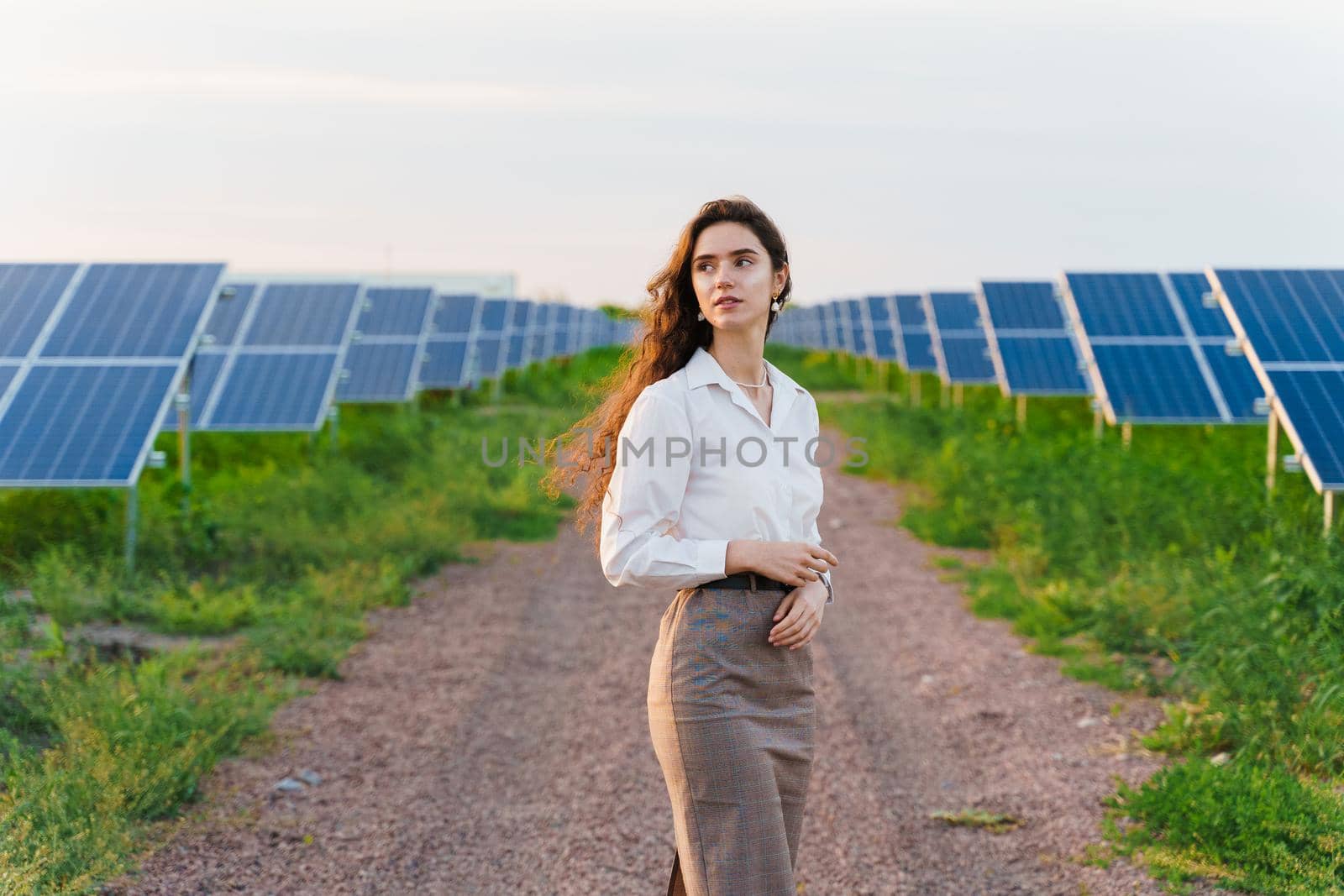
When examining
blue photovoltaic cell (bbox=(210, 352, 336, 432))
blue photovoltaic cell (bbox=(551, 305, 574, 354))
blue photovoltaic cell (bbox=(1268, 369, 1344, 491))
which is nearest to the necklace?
blue photovoltaic cell (bbox=(1268, 369, 1344, 491))

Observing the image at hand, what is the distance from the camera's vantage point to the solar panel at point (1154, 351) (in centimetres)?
1152

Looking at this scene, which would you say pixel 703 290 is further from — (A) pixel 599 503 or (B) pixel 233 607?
(B) pixel 233 607

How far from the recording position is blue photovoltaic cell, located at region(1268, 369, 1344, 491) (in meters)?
6.65

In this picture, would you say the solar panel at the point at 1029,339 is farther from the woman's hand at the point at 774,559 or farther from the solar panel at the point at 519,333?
the woman's hand at the point at 774,559

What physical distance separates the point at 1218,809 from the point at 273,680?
4.43 metres

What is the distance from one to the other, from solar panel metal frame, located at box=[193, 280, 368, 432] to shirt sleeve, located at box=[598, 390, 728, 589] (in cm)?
969

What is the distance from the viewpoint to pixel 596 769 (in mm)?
5320

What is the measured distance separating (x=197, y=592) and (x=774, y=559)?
5.92 meters

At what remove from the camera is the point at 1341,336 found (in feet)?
27.1

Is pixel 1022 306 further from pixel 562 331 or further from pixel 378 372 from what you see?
pixel 562 331

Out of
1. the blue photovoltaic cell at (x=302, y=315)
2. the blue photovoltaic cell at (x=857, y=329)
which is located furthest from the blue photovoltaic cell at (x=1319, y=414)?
the blue photovoltaic cell at (x=857, y=329)

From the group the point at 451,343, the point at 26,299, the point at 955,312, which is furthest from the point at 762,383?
the point at 955,312

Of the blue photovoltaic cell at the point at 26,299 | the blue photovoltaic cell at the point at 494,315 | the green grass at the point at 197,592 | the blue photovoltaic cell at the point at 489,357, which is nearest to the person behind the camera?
the green grass at the point at 197,592

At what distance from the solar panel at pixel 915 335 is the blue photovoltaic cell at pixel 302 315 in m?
11.6
